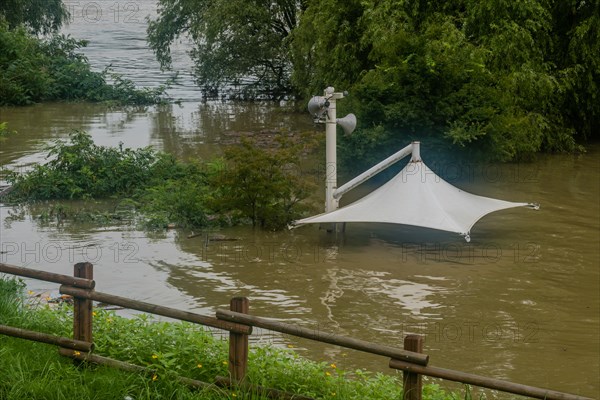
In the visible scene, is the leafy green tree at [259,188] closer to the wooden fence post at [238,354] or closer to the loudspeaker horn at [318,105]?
the loudspeaker horn at [318,105]

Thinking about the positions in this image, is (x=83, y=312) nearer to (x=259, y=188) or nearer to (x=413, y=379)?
(x=413, y=379)

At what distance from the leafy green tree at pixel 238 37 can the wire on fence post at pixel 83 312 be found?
70.2 feet

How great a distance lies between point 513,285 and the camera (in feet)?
48.9

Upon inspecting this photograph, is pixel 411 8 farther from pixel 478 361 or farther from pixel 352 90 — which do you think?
pixel 478 361

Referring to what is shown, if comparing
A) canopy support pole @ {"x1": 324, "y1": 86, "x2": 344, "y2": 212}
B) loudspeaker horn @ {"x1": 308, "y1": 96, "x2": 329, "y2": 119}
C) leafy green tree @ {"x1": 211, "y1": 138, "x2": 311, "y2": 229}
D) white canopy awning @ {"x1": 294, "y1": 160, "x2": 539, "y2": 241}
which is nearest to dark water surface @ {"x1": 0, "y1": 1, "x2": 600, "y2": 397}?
leafy green tree @ {"x1": 211, "y1": 138, "x2": 311, "y2": 229}

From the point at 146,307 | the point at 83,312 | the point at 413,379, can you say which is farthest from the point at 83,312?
the point at 413,379

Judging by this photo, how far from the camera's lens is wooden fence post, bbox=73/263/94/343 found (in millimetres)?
8562

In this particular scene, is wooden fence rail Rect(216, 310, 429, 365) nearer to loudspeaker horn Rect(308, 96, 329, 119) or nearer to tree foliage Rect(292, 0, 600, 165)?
loudspeaker horn Rect(308, 96, 329, 119)

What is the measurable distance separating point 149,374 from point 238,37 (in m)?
23.4

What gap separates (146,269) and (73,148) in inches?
224

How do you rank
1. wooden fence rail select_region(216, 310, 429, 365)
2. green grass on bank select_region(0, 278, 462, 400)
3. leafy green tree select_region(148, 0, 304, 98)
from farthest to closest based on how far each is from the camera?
leafy green tree select_region(148, 0, 304, 98)
green grass on bank select_region(0, 278, 462, 400)
wooden fence rail select_region(216, 310, 429, 365)

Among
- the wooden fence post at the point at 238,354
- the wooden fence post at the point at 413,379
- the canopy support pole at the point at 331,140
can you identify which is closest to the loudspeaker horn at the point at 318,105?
the canopy support pole at the point at 331,140

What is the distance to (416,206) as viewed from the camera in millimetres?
16188

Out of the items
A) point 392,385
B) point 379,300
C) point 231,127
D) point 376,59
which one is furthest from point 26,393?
point 231,127
